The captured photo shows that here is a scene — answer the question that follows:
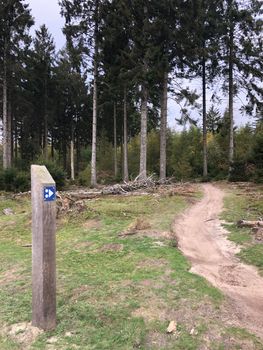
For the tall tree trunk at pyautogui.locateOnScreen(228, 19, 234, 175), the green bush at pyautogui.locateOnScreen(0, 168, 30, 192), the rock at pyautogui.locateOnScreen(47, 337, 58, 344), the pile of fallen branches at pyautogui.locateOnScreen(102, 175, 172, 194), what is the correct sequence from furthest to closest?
the tall tree trunk at pyautogui.locateOnScreen(228, 19, 234, 175)
the green bush at pyautogui.locateOnScreen(0, 168, 30, 192)
the pile of fallen branches at pyautogui.locateOnScreen(102, 175, 172, 194)
the rock at pyautogui.locateOnScreen(47, 337, 58, 344)

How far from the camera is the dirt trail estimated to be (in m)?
4.72

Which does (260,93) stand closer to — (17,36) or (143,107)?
(143,107)

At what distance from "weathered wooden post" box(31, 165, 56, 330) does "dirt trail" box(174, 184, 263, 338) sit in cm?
213

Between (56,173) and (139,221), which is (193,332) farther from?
(56,173)

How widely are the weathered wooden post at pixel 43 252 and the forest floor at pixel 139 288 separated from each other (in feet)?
0.67

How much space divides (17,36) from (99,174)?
18088mm

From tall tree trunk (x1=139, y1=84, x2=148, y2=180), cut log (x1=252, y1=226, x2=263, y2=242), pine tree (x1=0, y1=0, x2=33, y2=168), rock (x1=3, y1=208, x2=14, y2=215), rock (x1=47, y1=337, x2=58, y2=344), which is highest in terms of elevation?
pine tree (x1=0, y1=0, x2=33, y2=168)


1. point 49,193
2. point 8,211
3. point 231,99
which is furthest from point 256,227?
point 231,99

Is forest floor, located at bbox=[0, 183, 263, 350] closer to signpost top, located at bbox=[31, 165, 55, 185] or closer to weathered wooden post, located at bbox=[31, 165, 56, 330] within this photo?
weathered wooden post, located at bbox=[31, 165, 56, 330]

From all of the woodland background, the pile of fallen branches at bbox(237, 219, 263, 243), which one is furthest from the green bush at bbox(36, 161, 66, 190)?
the pile of fallen branches at bbox(237, 219, 263, 243)

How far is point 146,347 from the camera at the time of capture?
4.00m

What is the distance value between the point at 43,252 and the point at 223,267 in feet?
11.6

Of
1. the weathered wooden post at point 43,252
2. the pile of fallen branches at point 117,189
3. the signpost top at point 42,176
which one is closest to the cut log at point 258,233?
the weathered wooden post at point 43,252

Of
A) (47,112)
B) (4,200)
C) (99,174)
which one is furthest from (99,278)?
(99,174)
